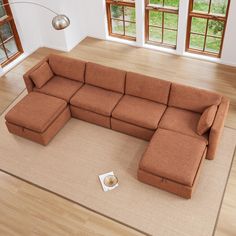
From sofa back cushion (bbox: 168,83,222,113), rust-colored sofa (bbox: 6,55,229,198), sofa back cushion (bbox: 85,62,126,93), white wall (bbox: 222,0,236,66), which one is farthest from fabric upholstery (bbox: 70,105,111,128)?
white wall (bbox: 222,0,236,66)

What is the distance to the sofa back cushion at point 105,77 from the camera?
5836 millimetres

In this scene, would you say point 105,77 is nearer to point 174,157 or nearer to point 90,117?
point 90,117

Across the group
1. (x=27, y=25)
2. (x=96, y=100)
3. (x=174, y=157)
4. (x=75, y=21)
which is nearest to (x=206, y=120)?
(x=174, y=157)

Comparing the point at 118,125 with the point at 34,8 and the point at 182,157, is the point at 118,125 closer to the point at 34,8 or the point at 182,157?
the point at 182,157

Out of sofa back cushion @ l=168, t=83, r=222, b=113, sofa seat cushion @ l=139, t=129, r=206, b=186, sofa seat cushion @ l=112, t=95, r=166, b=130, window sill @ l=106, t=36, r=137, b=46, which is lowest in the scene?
window sill @ l=106, t=36, r=137, b=46

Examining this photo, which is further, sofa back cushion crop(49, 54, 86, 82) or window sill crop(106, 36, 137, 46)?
window sill crop(106, 36, 137, 46)

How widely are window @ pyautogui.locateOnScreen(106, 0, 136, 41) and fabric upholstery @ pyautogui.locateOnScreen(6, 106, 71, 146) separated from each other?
312 centimetres

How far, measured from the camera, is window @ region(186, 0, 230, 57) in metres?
6.68

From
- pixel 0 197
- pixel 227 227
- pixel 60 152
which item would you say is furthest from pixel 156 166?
pixel 0 197

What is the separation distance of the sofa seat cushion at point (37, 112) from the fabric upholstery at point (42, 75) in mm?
277

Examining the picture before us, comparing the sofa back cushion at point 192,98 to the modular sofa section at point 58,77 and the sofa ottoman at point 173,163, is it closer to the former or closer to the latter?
the sofa ottoman at point 173,163

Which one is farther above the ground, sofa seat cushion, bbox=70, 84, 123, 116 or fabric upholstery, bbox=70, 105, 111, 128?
sofa seat cushion, bbox=70, 84, 123, 116

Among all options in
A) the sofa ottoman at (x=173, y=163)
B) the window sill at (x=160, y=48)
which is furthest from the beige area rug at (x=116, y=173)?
the window sill at (x=160, y=48)

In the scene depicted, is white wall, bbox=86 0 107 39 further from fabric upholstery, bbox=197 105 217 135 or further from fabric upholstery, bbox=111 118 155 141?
→ fabric upholstery, bbox=197 105 217 135
